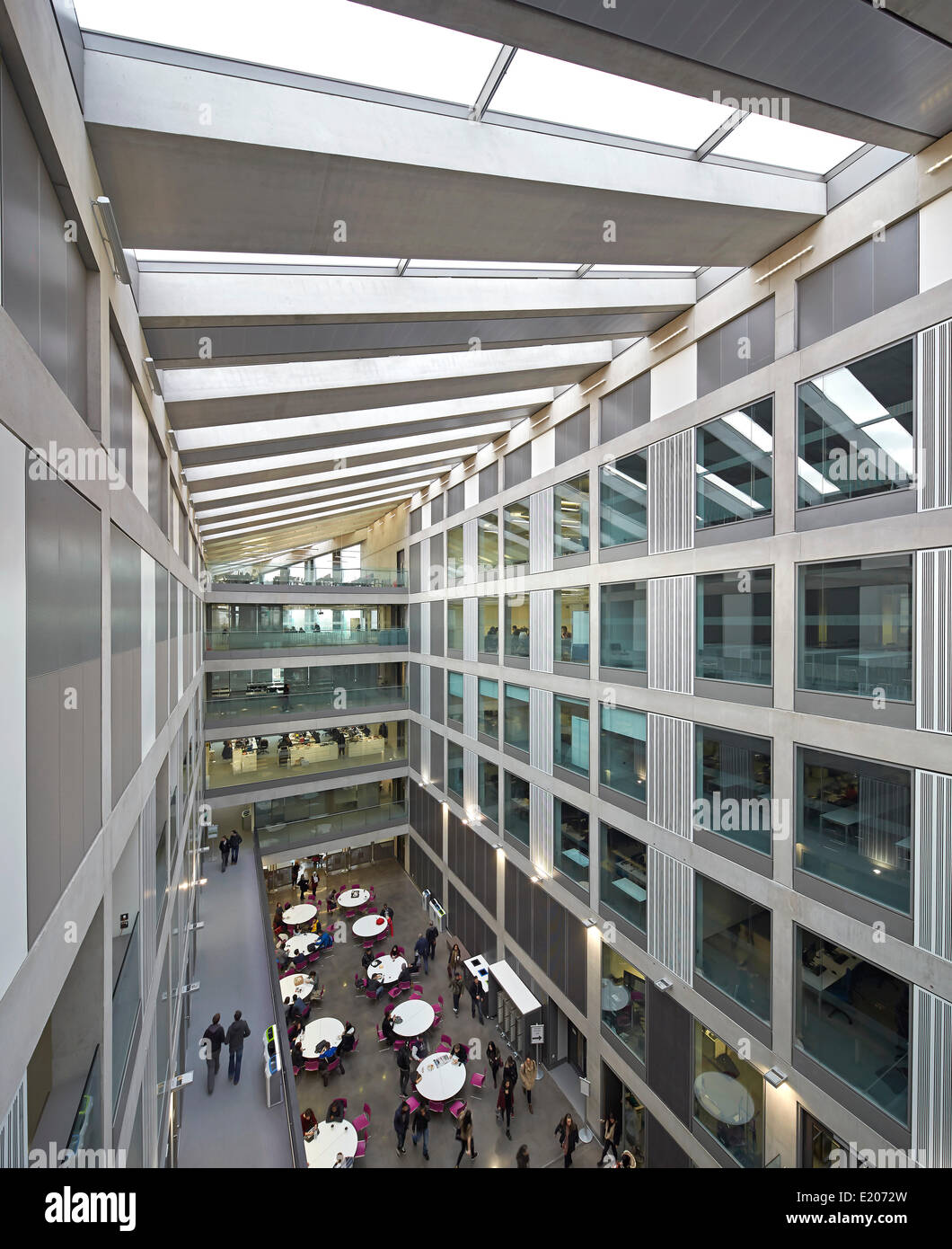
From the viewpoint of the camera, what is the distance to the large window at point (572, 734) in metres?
11.0

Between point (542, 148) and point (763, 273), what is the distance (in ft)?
13.0

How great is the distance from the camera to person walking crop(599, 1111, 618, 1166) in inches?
384

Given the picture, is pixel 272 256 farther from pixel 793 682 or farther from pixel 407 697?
pixel 407 697

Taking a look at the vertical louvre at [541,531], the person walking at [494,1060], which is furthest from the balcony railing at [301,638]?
the person walking at [494,1060]

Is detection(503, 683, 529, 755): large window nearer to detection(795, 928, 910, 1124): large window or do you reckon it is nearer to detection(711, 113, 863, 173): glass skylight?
detection(795, 928, 910, 1124): large window

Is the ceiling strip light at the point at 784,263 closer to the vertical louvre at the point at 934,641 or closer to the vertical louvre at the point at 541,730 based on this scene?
the vertical louvre at the point at 934,641

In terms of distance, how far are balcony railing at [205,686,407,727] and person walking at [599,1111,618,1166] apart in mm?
13635

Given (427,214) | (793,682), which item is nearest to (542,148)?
(427,214)

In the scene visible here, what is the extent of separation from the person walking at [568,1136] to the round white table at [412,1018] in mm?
3349

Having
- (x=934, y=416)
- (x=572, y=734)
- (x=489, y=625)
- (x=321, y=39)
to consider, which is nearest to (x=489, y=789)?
(x=489, y=625)

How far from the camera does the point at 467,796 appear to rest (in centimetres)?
1619

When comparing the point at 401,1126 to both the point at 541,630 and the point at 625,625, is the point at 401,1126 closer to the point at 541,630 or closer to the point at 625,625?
the point at 541,630

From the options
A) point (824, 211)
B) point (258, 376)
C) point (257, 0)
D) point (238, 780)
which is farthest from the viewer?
point (238, 780)

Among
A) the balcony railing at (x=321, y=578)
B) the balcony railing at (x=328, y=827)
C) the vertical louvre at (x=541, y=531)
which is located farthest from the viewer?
the balcony railing at (x=321, y=578)
